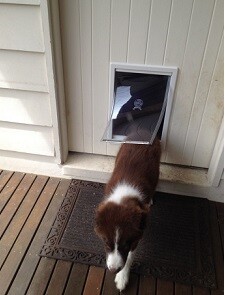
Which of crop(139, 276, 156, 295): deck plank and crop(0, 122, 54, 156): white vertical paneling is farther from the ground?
crop(0, 122, 54, 156): white vertical paneling

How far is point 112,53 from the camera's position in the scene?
2.01 m

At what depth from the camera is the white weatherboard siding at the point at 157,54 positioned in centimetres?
182

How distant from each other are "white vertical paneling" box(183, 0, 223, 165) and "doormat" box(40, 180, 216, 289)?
0.47m

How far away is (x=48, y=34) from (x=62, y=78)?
1.24 ft

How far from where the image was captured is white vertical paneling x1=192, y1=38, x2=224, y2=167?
199cm

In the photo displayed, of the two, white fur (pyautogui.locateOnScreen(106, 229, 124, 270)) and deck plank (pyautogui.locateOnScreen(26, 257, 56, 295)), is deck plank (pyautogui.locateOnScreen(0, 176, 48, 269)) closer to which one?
deck plank (pyautogui.locateOnScreen(26, 257, 56, 295))

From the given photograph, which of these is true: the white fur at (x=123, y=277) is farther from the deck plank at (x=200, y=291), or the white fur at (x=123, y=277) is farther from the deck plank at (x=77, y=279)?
the deck plank at (x=200, y=291)

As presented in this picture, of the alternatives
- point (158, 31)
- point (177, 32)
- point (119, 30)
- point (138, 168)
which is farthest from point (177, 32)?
point (138, 168)

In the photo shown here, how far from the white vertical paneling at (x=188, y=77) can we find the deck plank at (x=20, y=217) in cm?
120

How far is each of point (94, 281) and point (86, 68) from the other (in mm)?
1531

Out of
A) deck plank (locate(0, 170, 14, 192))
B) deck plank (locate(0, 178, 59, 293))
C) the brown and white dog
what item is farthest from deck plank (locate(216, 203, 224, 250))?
deck plank (locate(0, 170, 14, 192))

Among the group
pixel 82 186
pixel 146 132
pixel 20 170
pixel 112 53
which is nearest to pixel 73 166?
pixel 82 186

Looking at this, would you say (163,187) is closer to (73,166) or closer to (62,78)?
(73,166)

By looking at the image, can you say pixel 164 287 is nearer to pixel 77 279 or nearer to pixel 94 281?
pixel 94 281
